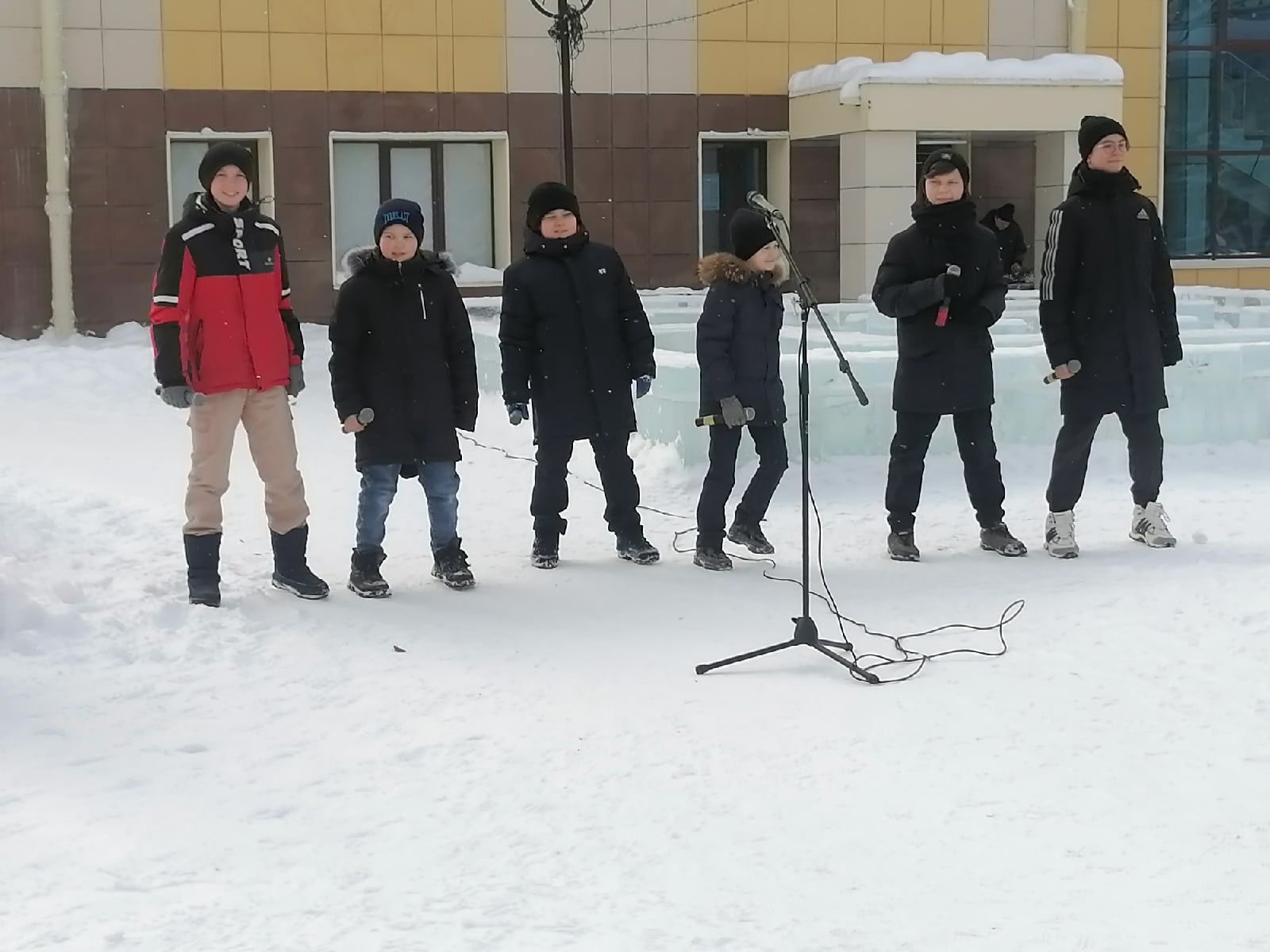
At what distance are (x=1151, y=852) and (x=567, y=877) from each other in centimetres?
123

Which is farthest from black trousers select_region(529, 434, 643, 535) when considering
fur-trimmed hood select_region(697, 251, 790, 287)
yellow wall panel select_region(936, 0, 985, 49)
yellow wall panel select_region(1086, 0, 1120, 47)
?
yellow wall panel select_region(1086, 0, 1120, 47)

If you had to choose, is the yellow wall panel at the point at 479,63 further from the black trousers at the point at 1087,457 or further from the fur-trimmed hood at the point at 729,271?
A: the black trousers at the point at 1087,457

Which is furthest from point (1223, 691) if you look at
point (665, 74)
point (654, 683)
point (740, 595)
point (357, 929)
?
point (665, 74)

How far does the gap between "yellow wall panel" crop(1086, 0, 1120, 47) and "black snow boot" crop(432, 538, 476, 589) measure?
1387cm

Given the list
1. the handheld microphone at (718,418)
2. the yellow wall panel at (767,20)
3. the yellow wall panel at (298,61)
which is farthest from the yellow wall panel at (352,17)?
the handheld microphone at (718,418)

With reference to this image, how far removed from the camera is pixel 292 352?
632 cm

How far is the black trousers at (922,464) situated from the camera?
7062 mm

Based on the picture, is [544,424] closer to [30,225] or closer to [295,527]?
[295,527]

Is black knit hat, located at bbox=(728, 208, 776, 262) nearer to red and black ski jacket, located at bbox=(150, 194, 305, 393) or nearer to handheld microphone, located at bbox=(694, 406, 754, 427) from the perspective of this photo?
handheld microphone, located at bbox=(694, 406, 754, 427)

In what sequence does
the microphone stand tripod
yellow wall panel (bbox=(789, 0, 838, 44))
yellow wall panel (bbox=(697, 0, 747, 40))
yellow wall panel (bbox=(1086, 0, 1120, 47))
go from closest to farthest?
1. the microphone stand tripod
2. yellow wall panel (bbox=(697, 0, 747, 40))
3. yellow wall panel (bbox=(789, 0, 838, 44))
4. yellow wall panel (bbox=(1086, 0, 1120, 47))

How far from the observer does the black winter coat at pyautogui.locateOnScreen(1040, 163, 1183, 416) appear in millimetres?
6934

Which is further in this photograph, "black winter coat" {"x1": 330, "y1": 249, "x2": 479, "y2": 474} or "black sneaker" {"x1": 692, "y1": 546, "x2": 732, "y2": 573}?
"black sneaker" {"x1": 692, "y1": 546, "x2": 732, "y2": 573}

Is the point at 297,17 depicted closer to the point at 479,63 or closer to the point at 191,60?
the point at 191,60

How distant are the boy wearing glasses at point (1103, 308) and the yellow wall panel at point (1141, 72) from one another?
1248 centimetres
